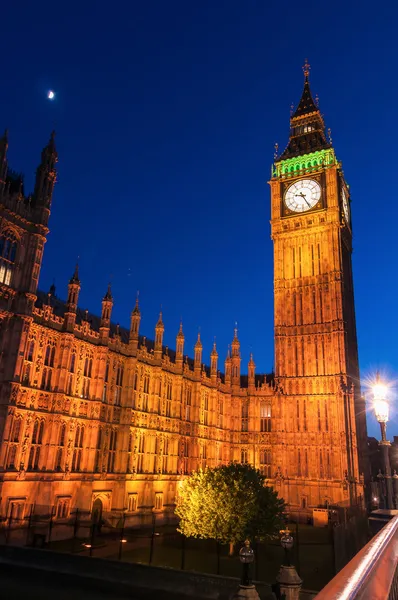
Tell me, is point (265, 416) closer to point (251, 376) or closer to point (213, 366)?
point (251, 376)

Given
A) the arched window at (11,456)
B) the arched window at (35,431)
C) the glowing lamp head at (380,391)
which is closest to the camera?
the glowing lamp head at (380,391)

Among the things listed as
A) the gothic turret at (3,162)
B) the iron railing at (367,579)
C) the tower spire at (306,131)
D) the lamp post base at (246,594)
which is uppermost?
the tower spire at (306,131)

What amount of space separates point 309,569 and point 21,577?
1687 cm

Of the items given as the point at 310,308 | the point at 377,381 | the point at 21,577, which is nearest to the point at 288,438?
the point at 310,308

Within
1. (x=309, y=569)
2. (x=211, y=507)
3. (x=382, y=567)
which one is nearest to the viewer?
(x=382, y=567)

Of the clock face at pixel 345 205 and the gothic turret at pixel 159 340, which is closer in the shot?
the gothic turret at pixel 159 340

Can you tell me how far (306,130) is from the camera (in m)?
81.6

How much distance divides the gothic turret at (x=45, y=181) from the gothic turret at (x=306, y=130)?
150ft

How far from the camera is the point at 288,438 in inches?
2525

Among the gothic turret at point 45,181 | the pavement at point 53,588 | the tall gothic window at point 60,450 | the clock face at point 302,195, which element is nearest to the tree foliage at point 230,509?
the pavement at point 53,588

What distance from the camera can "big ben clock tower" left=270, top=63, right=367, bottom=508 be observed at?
61.2m

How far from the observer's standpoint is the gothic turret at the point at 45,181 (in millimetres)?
41281

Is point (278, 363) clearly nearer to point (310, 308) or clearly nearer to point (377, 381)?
point (310, 308)

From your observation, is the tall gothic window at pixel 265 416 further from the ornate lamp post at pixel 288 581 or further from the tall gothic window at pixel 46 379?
the ornate lamp post at pixel 288 581
